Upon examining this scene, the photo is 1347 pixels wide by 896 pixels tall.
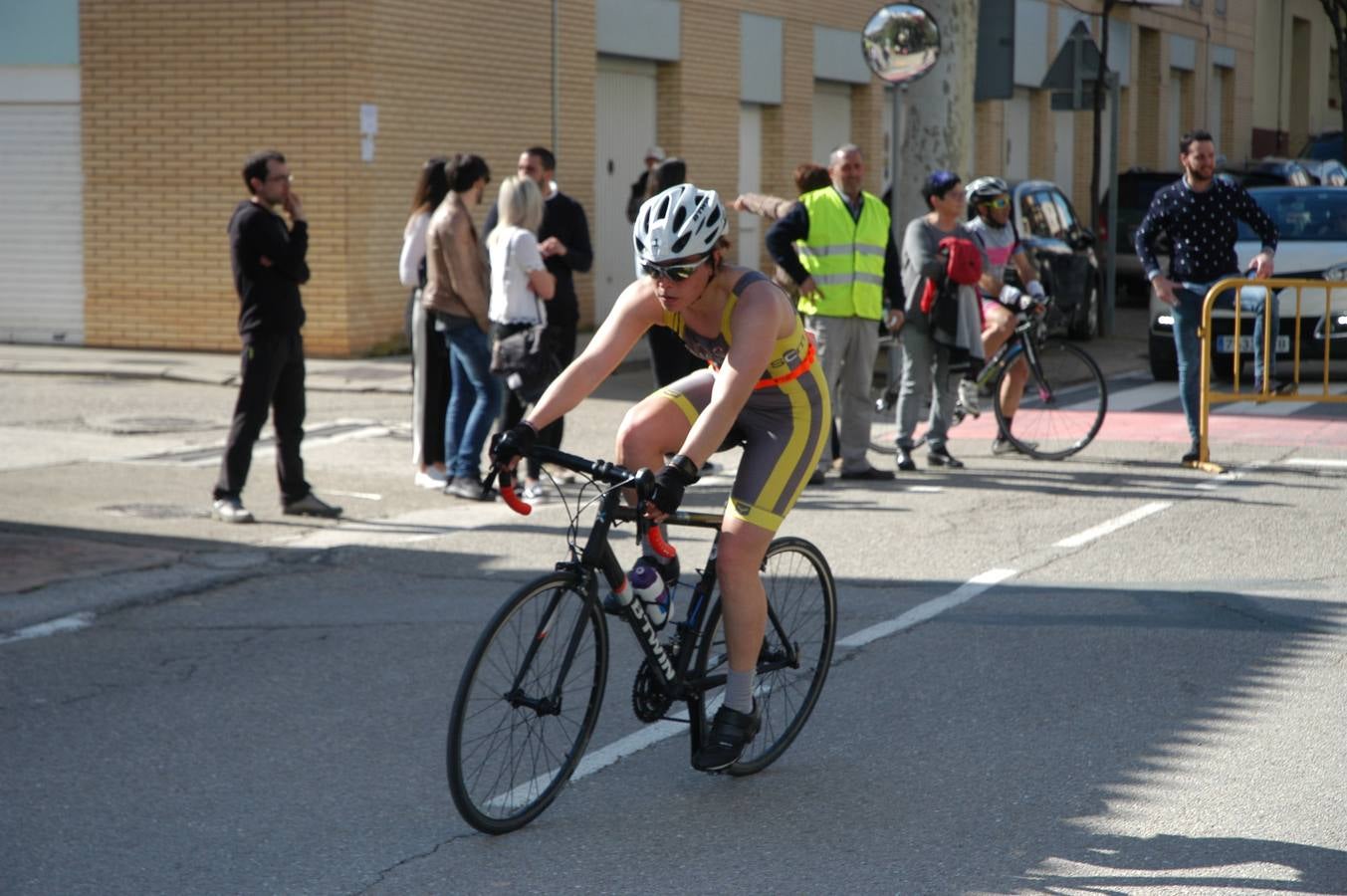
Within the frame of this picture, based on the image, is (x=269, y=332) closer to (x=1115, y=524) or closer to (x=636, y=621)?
(x=1115, y=524)

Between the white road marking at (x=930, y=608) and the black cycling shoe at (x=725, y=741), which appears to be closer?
the black cycling shoe at (x=725, y=741)

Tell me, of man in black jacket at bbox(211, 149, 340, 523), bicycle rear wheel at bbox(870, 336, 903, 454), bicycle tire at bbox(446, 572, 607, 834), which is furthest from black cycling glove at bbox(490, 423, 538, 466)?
bicycle rear wheel at bbox(870, 336, 903, 454)

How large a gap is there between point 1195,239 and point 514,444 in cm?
798

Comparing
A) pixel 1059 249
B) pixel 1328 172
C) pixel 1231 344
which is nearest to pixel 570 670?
pixel 1231 344

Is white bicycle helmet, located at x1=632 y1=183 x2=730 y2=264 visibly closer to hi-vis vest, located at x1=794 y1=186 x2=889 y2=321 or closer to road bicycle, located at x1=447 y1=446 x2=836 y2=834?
road bicycle, located at x1=447 y1=446 x2=836 y2=834

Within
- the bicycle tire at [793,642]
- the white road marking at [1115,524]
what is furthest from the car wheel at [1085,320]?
the bicycle tire at [793,642]

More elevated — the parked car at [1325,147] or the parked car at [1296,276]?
the parked car at [1325,147]

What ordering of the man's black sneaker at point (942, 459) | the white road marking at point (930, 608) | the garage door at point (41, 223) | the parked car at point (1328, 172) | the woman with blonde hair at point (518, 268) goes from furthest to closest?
the parked car at point (1328, 172) → the garage door at point (41, 223) → the man's black sneaker at point (942, 459) → the woman with blonde hair at point (518, 268) → the white road marking at point (930, 608)

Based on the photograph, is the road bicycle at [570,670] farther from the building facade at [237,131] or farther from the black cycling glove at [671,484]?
the building facade at [237,131]

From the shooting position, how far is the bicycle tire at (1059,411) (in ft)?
40.3

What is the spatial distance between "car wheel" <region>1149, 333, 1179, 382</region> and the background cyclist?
4.97m

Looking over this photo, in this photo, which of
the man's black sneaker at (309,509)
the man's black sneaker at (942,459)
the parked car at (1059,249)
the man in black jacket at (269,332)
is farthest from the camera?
the parked car at (1059,249)

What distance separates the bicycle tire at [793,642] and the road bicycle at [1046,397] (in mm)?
6257

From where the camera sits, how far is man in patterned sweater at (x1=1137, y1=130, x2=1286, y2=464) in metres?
11.7
